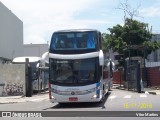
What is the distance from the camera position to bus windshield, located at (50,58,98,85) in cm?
2191

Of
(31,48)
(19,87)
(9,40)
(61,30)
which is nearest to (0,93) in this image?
(19,87)

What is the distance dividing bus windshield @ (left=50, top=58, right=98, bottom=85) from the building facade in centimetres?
2669

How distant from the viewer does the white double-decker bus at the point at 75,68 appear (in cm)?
2175

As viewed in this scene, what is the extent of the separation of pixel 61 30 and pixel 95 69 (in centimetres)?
283

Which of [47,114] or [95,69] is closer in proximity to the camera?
[47,114]

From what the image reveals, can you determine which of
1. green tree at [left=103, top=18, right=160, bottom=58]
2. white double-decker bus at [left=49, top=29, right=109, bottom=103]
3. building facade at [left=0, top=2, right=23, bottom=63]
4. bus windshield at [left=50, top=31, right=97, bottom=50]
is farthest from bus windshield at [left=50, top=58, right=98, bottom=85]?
green tree at [left=103, top=18, right=160, bottom=58]

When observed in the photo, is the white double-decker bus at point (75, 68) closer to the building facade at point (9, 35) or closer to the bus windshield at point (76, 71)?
the bus windshield at point (76, 71)

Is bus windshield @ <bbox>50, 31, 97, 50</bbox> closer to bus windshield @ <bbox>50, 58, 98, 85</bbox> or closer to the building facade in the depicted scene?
bus windshield @ <bbox>50, 58, 98, 85</bbox>

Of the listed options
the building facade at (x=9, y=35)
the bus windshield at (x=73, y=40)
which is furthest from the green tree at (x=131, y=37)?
the bus windshield at (x=73, y=40)

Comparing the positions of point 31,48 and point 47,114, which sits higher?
point 31,48

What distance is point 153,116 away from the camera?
36.8ft

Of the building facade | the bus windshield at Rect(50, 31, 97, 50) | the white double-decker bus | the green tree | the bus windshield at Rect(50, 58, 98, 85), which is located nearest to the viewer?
the white double-decker bus

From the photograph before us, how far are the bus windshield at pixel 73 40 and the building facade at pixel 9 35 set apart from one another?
26364 mm

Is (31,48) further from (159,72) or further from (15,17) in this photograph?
(159,72)
